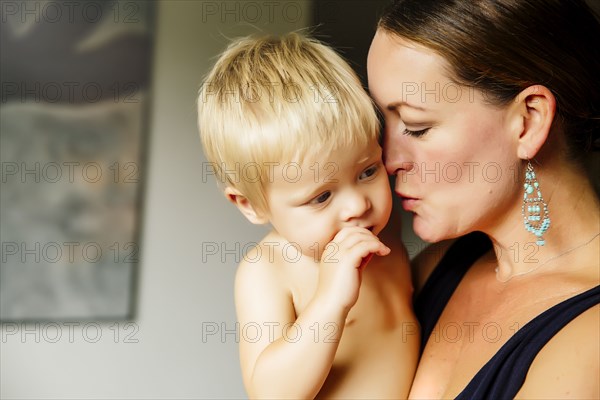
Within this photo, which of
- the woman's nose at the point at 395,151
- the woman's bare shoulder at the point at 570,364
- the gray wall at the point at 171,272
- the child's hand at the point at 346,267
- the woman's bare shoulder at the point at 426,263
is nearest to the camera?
the woman's bare shoulder at the point at 570,364

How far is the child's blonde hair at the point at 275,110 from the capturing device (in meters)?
1.13

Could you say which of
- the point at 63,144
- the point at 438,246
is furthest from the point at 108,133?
the point at 438,246

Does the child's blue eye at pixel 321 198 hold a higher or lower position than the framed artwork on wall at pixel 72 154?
higher

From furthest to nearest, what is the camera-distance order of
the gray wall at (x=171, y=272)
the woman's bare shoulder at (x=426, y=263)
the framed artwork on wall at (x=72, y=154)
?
the gray wall at (x=171, y=272)
the framed artwork on wall at (x=72, y=154)
the woman's bare shoulder at (x=426, y=263)

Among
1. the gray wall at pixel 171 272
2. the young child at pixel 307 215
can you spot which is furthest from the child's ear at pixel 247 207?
the gray wall at pixel 171 272

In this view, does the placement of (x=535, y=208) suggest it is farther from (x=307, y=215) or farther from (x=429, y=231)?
(x=307, y=215)

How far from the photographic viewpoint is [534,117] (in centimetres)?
117

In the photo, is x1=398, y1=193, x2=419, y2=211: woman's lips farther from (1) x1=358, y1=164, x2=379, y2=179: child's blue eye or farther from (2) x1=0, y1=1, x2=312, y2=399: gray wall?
(2) x1=0, y1=1, x2=312, y2=399: gray wall

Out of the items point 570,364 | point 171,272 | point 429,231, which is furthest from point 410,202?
point 171,272

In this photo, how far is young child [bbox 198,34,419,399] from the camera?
112 cm

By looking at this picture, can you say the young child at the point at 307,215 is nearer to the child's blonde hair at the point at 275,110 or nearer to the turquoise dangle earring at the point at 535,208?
the child's blonde hair at the point at 275,110

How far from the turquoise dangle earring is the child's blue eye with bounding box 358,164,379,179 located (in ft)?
0.80

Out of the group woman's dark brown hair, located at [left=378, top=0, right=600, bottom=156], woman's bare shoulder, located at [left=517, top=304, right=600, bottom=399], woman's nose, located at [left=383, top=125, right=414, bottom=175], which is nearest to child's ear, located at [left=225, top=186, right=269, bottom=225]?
woman's nose, located at [left=383, top=125, right=414, bottom=175]

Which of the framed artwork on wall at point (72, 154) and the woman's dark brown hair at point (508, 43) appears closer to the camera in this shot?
the woman's dark brown hair at point (508, 43)
